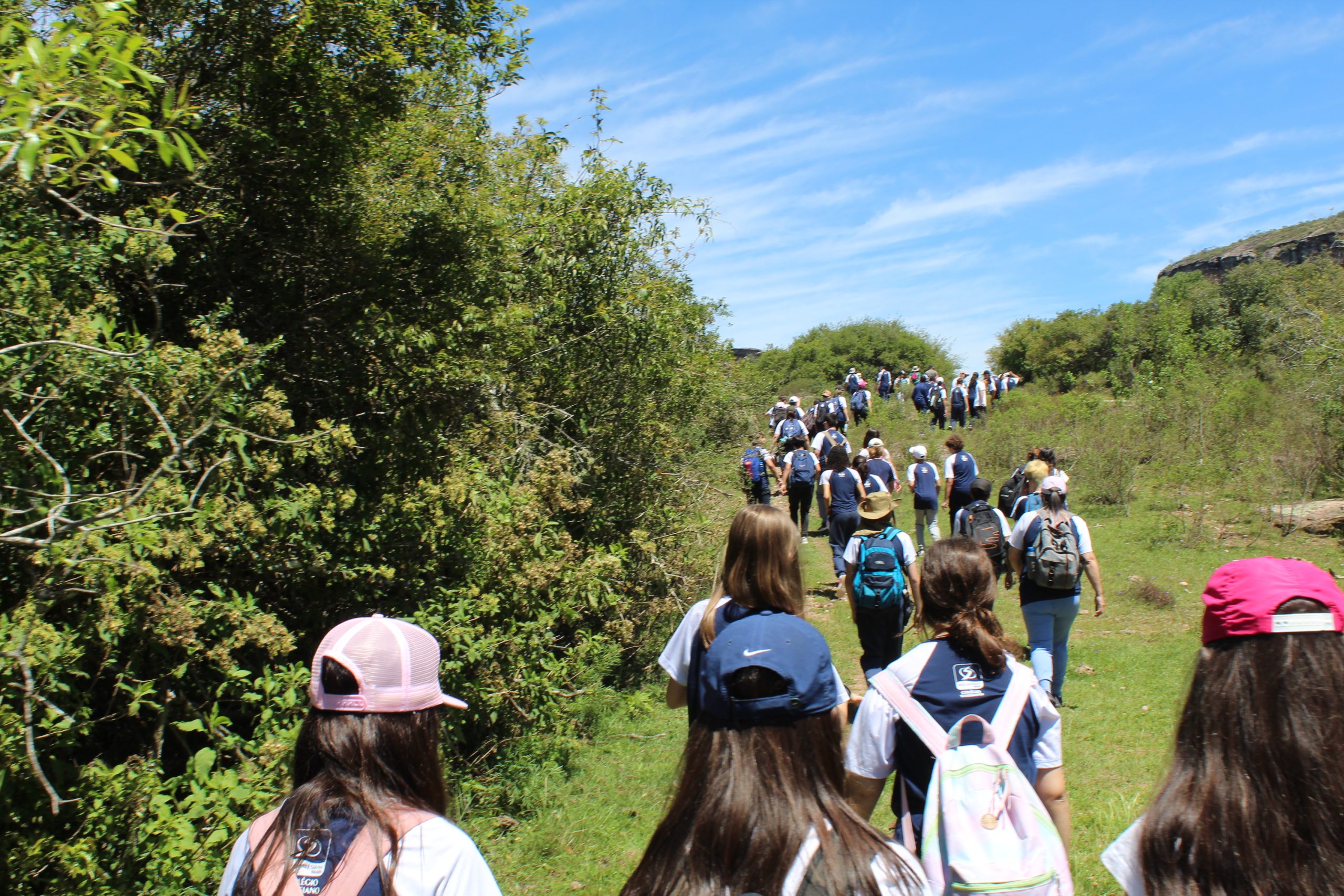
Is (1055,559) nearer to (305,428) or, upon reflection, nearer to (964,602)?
(964,602)

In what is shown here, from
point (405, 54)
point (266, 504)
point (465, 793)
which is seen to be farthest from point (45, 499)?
point (405, 54)

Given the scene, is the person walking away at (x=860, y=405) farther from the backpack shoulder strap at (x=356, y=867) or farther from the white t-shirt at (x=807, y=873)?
the backpack shoulder strap at (x=356, y=867)

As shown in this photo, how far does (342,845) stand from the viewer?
164cm

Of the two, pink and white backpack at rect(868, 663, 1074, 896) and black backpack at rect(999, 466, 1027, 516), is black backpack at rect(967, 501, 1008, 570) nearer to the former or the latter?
black backpack at rect(999, 466, 1027, 516)

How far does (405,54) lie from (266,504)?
3.65 meters

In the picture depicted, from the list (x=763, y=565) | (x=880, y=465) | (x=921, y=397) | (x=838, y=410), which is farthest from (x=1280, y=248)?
(x=763, y=565)

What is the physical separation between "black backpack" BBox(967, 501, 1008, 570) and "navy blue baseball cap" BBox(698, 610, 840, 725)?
5506 mm

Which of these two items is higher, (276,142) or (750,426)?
(276,142)

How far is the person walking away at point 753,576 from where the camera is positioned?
10.2 ft

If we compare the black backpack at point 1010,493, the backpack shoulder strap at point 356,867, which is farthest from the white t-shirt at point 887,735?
the black backpack at point 1010,493

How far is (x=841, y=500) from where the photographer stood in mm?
9492

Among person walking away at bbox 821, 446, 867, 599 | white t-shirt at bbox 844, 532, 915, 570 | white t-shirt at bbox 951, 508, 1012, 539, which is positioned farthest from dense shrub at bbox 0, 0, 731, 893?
white t-shirt at bbox 951, 508, 1012, 539

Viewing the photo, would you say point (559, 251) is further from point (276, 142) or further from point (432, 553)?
point (432, 553)

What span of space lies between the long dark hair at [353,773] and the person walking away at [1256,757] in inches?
54.3
